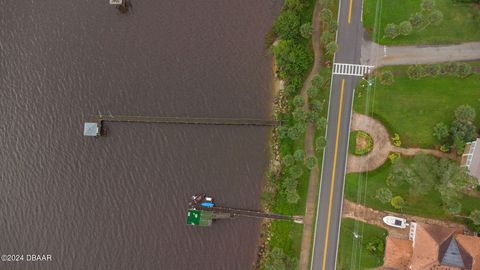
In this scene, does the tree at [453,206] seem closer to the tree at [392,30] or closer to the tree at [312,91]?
the tree at [312,91]

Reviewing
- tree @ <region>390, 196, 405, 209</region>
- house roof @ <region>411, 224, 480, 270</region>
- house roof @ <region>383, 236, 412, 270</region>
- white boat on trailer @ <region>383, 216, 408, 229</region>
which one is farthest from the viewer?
white boat on trailer @ <region>383, 216, 408, 229</region>

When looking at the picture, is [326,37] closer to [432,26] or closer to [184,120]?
[432,26]

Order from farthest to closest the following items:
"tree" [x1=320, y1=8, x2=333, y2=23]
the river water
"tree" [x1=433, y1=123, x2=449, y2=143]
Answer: the river water, "tree" [x1=320, y1=8, x2=333, y2=23], "tree" [x1=433, y1=123, x2=449, y2=143]

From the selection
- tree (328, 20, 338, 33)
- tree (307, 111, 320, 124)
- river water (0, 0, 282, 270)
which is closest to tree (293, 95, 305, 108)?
tree (307, 111, 320, 124)

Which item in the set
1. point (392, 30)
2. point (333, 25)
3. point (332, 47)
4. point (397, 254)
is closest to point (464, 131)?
point (392, 30)

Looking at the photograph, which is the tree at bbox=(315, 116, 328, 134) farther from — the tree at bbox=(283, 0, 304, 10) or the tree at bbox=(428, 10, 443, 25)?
the tree at bbox=(428, 10, 443, 25)

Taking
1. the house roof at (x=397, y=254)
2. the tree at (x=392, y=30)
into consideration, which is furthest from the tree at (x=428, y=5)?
the house roof at (x=397, y=254)
